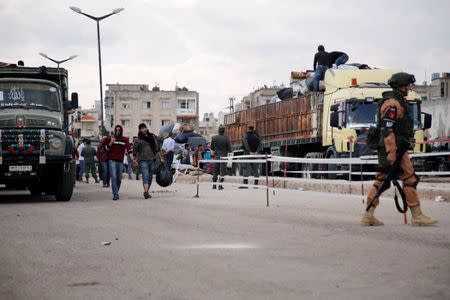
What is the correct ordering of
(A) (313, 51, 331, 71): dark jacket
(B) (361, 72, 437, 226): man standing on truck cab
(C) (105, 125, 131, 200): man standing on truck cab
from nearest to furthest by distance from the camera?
(B) (361, 72, 437, 226): man standing on truck cab < (C) (105, 125, 131, 200): man standing on truck cab < (A) (313, 51, 331, 71): dark jacket

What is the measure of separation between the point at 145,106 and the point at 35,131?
115620 millimetres

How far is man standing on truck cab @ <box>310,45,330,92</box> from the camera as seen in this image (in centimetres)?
2848

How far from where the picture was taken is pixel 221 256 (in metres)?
8.20

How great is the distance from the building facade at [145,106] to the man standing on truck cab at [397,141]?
12153 cm

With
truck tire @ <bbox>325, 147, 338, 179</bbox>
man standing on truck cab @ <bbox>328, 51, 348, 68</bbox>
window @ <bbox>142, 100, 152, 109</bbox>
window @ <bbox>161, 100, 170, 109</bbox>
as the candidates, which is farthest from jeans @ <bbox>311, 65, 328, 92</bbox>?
window @ <bbox>161, 100, 170, 109</bbox>

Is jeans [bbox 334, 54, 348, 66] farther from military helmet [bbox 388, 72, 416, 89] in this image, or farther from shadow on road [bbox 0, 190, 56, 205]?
military helmet [bbox 388, 72, 416, 89]

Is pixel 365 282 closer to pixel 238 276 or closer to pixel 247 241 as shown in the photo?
pixel 238 276

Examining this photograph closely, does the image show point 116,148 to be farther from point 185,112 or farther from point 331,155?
point 185,112

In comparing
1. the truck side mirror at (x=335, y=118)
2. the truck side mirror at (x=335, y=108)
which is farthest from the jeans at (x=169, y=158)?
the truck side mirror at (x=335, y=118)

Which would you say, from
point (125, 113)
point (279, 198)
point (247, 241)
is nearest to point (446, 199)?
point (279, 198)

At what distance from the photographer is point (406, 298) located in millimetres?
5773

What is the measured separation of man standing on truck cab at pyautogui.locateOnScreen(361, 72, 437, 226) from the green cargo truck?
30.0ft

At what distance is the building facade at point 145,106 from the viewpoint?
132000 mm

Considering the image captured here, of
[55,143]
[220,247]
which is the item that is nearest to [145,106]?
[55,143]
